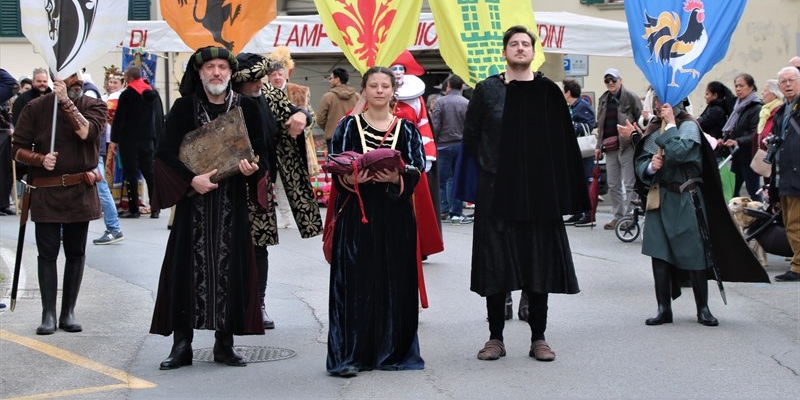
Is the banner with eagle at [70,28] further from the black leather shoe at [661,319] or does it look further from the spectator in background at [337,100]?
the spectator in background at [337,100]

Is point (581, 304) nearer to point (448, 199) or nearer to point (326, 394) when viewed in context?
point (326, 394)

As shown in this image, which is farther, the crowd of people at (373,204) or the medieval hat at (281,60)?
the medieval hat at (281,60)

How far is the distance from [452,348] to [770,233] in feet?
17.4

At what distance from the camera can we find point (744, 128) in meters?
15.1

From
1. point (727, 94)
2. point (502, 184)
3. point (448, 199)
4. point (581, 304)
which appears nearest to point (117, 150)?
point (448, 199)

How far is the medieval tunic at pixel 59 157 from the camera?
28.5 feet

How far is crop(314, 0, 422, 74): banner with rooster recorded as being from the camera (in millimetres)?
9375

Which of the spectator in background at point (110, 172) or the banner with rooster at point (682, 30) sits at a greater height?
the banner with rooster at point (682, 30)

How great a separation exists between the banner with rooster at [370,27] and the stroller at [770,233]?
4.57m

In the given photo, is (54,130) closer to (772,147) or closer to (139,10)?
(772,147)

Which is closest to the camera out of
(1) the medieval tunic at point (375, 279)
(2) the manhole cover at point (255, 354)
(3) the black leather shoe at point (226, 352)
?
(1) the medieval tunic at point (375, 279)

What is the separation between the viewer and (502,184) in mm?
7641

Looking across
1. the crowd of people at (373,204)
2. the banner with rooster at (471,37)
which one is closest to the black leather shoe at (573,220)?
the banner with rooster at (471,37)

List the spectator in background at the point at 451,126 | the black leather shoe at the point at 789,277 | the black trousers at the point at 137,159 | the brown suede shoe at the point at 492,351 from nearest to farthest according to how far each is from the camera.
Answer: the brown suede shoe at the point at 492,351, the black leather shoe at the point at 789,277, the black trousers at the point at 137,159, the spectator in background at the point at 451,126
